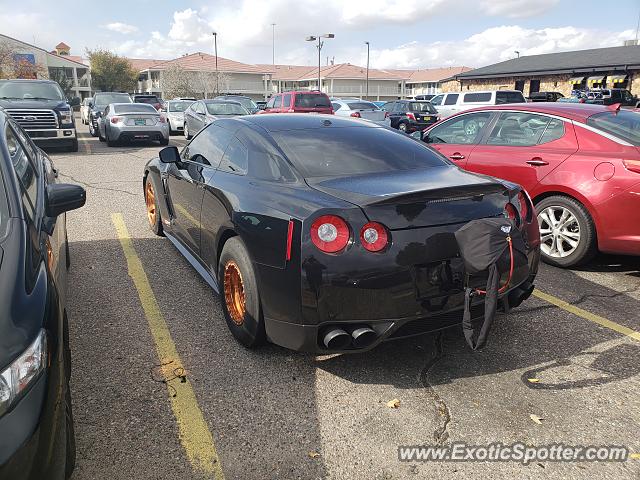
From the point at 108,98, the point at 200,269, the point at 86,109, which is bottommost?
the point at 200,269

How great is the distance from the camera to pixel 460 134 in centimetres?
612

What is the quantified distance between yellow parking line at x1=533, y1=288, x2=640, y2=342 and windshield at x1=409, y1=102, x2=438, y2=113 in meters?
18.3

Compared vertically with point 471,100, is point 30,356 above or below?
below

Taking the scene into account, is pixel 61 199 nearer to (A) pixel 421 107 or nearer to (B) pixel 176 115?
(B) pixel 176 115

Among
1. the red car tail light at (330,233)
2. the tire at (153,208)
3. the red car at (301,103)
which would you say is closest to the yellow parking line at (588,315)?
the red car tail light at (330,233)

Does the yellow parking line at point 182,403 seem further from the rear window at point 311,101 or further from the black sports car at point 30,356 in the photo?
the rear window at point 311,101

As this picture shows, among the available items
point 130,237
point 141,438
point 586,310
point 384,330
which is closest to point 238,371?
point 141,438

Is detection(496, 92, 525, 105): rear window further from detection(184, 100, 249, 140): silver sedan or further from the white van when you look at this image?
detection(184, 100, 249, 140): silver sedan

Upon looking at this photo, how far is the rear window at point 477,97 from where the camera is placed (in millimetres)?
20769

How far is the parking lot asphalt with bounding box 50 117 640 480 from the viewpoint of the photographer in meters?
2.31

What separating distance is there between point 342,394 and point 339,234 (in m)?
0.93

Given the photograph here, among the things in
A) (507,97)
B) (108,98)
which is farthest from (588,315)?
(108,98)

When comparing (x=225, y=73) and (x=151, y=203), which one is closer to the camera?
(x=151, y=203)

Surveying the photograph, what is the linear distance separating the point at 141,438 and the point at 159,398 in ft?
1.10
